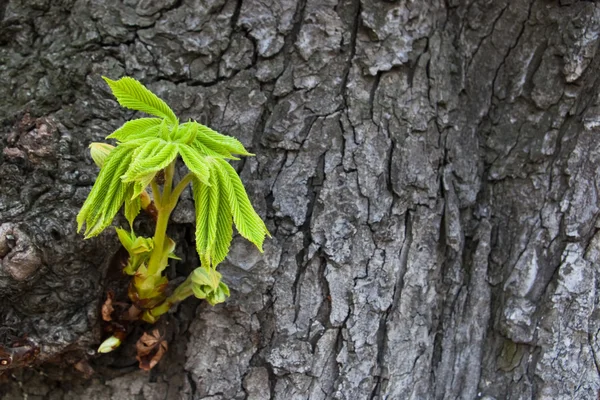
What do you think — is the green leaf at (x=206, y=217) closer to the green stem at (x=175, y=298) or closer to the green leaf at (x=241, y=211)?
the green leaf at (x=241, y=211)

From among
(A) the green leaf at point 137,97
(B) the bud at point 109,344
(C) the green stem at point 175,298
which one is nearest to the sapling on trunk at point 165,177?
(A) the green leaf at point 137,97

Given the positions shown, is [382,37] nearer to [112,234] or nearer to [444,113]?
[444,113]

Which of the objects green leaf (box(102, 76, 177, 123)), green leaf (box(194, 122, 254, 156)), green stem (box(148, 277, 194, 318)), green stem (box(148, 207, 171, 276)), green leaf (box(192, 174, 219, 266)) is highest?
green leaf (box(102, 76, 177, 123))

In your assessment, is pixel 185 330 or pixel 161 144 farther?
pixel 185 330

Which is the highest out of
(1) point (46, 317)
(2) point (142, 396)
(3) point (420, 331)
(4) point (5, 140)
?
(4) point (5, 140)

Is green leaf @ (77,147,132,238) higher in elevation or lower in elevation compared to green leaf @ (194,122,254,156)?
lower

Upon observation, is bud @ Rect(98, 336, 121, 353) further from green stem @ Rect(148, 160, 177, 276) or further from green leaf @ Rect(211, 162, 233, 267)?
green leaf @ Rect(211, 162, 233, 267)

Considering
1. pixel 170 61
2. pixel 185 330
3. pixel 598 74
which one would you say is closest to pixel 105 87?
pixel 170 61

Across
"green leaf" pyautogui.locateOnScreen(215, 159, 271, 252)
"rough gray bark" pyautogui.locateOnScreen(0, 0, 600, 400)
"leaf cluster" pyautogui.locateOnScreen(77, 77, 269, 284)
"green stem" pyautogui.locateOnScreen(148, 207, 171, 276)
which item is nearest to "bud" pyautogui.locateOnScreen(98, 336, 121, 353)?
"rough gray bark" pyautogui.locateOnScreen(0, 0, 600, 400)
